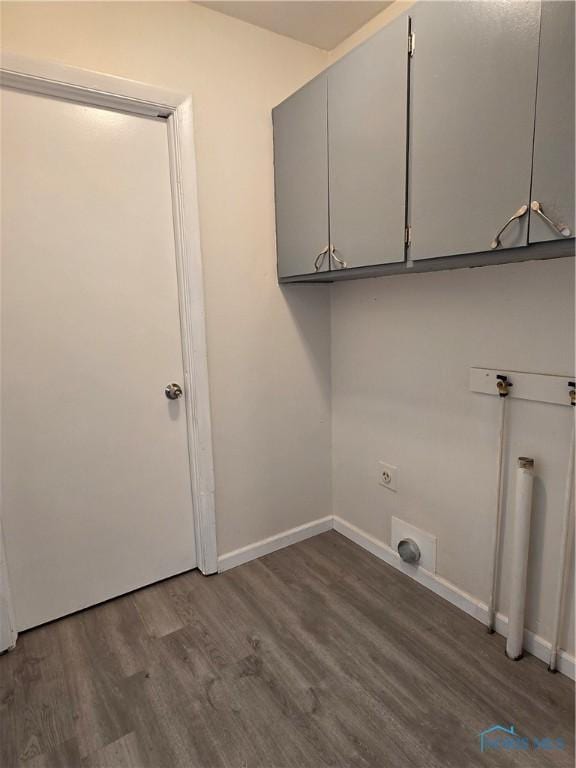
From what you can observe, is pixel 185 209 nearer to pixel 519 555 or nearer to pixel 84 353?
pixel 84 353

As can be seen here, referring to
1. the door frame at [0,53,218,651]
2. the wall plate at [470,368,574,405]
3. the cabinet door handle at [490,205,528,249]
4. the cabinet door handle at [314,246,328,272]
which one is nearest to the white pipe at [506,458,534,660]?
the wall plate at [470,368,574,405]

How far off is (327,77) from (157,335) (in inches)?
47.0

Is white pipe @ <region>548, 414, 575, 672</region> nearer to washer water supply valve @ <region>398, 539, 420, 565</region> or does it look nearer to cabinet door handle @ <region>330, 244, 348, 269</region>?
washer water supply valve @ <region>398, 539, 420, 565</region>

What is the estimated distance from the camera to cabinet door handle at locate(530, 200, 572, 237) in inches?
41.3

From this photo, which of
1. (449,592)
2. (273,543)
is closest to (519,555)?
(449,592)

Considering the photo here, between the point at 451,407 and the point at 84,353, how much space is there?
1.45 m

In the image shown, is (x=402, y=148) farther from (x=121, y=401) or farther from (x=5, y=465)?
(x=5, y=465)

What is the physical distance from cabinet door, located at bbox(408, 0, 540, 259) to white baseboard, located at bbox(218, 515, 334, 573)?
1.55m

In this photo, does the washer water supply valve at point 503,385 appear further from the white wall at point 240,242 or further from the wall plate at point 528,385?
the white wall at point 240,242

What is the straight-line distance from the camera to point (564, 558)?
4.64 feet

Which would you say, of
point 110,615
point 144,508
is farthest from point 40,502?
point 110,615

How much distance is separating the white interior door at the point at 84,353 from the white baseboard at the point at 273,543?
36cm

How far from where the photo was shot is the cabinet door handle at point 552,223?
105 centimetres

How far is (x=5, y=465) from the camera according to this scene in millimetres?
1625
